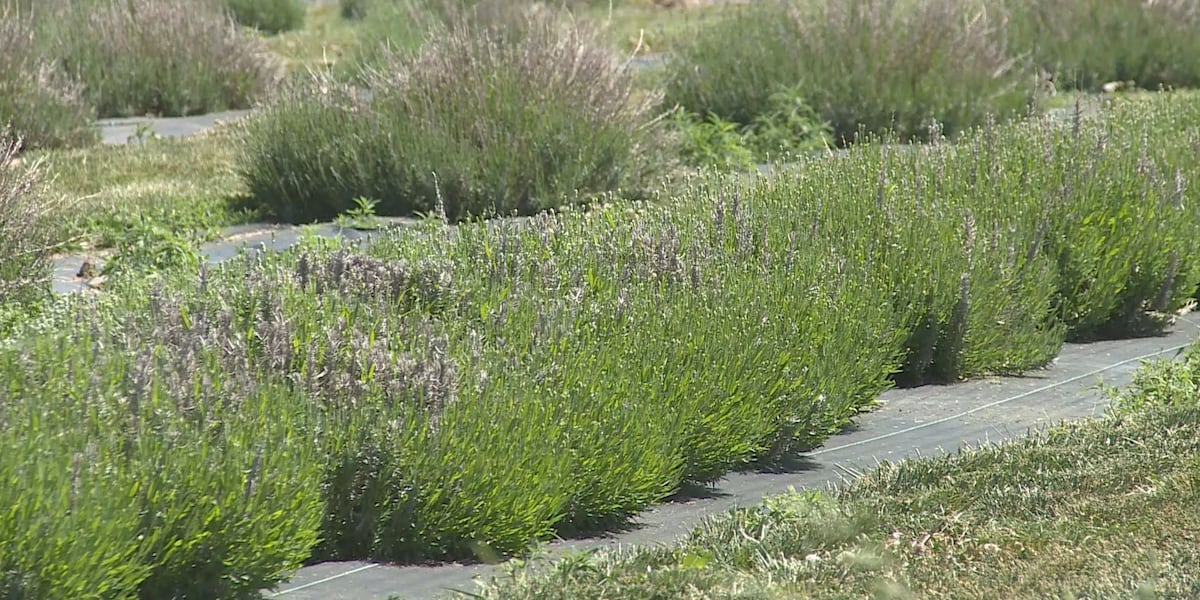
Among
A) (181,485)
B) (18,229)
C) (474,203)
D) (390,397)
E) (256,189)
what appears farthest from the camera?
(256,189)

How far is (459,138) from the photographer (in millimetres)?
10008

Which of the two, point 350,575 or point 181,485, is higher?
point 181,485

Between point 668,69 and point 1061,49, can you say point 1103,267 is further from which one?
point 1061,49

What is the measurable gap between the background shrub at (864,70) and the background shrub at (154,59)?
4.41 m

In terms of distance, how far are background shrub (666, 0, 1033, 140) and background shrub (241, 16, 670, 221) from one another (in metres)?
2.70

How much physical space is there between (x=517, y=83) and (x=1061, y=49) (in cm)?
842

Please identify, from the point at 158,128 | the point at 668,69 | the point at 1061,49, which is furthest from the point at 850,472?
the point at 1061,49

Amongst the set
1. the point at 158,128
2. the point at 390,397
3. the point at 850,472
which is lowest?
the point at 158,128

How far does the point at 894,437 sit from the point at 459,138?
15.3 ft

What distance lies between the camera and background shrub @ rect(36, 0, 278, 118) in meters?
15.2

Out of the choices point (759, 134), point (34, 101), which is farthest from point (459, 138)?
point (34, 101)

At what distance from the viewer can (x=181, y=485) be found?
401 cm

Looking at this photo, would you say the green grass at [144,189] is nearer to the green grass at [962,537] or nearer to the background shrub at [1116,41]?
the green grass at [962,537]

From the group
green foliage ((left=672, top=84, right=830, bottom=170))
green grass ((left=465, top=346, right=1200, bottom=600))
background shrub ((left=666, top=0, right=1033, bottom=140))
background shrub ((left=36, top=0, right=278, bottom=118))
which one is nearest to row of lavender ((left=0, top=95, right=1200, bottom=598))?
green grass ((left=465, top=346, right=1200, bottom=600))
